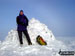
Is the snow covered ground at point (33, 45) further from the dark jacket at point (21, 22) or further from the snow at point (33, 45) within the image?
the dark jacket at point (21, 22)

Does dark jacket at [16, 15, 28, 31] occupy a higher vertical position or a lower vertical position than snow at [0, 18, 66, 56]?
higher

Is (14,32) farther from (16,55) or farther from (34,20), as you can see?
(16,55)

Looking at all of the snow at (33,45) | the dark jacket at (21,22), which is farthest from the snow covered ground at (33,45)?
the dark jacket at (21,22)

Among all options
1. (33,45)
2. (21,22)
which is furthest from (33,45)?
(21,22)

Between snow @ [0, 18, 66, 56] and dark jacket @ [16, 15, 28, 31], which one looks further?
dark jacket @ [16, 15, 28, 31]

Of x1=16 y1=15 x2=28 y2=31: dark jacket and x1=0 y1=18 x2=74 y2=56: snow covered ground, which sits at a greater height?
x1=16 y1=15 x2=28 y2=31: dark jacket

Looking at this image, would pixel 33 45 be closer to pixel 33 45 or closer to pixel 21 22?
pixel 33 45

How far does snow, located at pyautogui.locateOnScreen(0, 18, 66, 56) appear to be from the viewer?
1423 cm

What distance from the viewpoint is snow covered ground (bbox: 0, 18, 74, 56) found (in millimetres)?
14223

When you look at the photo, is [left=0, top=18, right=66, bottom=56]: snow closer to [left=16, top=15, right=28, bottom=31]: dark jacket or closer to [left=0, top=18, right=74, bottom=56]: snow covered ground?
[left=0, top=18, right=74, bottom=56]: snow covered ground

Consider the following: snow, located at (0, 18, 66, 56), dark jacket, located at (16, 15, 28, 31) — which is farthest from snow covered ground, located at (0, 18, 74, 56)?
dark jacket, located at (16, 15, 28, 31)

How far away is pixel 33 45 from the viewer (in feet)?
51.5

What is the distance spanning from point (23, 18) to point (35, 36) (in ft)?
7.18

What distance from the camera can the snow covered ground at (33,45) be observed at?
14.2 m
